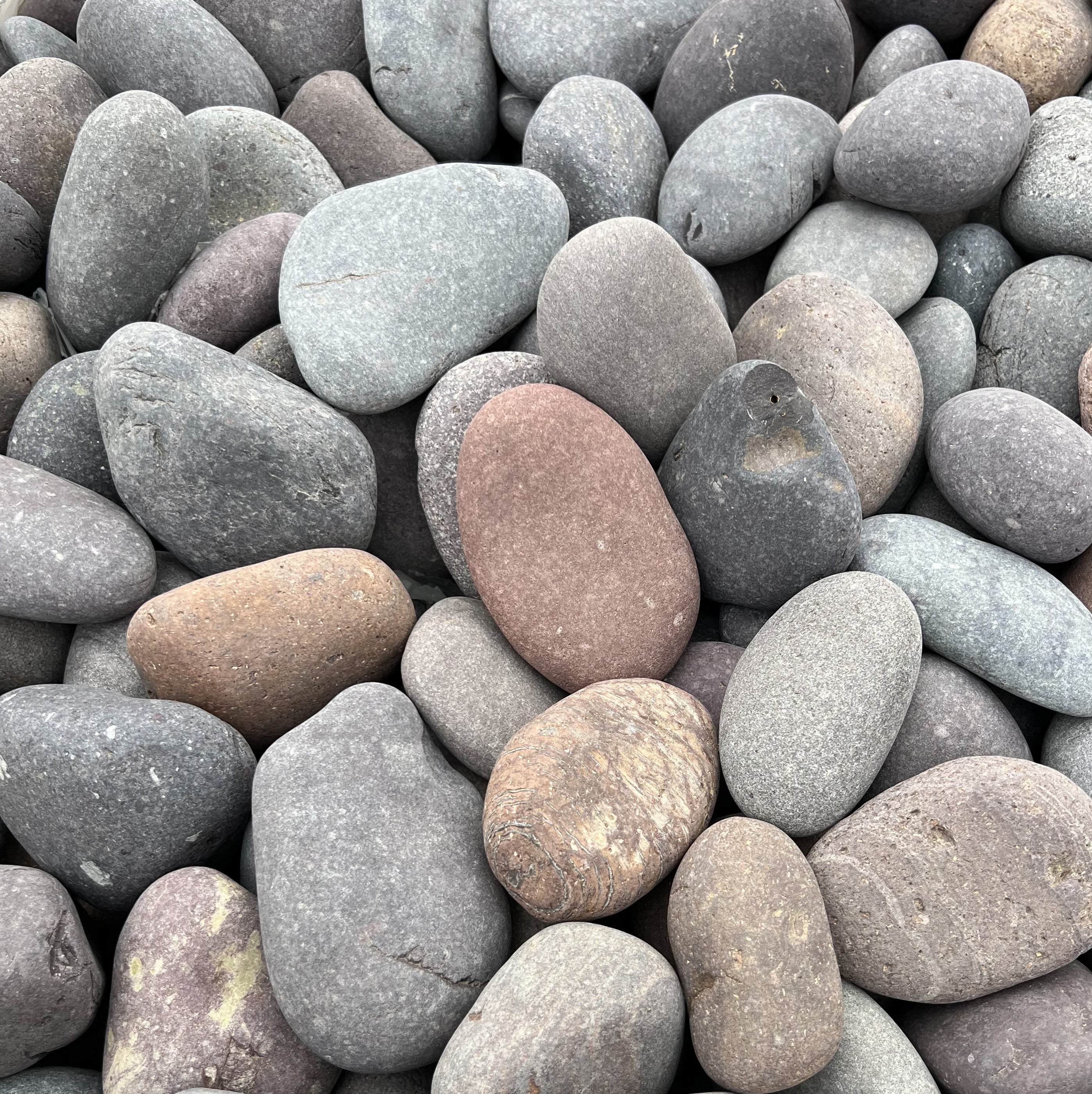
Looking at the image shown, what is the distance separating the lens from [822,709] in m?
1.39

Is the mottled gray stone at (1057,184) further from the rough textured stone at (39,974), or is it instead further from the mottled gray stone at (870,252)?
the rough textured stone at (39,974)

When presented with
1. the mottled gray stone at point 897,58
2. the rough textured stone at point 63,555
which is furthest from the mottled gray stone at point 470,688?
the mottled gray stone at point 897,58

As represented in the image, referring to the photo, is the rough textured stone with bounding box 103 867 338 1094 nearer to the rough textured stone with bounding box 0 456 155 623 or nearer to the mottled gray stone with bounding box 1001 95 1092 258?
the rough textured stone with bounding box 0 456 155 623

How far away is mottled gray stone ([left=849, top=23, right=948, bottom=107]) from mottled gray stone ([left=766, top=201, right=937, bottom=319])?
430mm

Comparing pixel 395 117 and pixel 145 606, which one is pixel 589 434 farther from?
pixel 395 117

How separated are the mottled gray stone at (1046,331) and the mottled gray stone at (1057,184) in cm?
6

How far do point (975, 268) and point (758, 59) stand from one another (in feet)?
2.30

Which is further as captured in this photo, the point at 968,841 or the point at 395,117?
the point at 395,117

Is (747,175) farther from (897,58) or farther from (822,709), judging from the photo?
(822,709)

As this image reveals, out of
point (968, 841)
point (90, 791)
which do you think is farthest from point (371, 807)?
point (968, 841)

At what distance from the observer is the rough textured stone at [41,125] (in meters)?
2.07

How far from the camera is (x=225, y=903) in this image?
Result: 1379 mm

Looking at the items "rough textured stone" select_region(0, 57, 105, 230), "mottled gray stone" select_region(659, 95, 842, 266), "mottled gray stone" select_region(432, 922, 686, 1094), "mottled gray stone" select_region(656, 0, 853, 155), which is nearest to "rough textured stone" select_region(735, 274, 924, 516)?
"mottled gray stone" select_region(659, 95, 842, 266)

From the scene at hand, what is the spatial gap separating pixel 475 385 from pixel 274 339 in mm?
466
